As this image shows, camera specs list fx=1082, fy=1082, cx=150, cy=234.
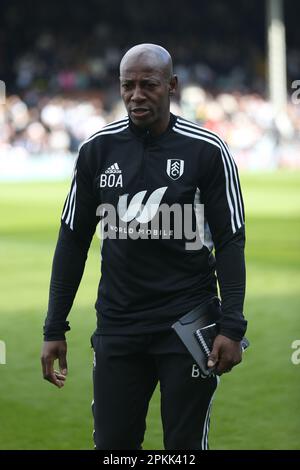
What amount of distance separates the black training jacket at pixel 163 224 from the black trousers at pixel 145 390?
8 cm

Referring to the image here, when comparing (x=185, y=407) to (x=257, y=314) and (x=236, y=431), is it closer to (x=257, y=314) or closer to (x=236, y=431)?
(x=236, y=431)

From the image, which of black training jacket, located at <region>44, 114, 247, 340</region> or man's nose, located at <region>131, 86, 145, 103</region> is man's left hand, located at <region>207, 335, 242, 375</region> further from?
man's nose, located at <region>131, 86, 145, 103</region>

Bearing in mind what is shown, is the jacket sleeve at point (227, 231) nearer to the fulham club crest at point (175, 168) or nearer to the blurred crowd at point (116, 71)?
the fulham club crest at point (175, 168)

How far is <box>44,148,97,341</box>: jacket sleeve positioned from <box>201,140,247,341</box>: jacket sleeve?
53cm

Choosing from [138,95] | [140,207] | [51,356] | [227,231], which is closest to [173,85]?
[138,95]

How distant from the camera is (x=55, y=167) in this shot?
3039cm

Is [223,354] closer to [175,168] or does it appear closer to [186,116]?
[175,168]

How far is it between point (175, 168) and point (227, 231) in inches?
12.6

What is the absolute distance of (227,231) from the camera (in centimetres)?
425

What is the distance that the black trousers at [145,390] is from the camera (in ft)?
13.8

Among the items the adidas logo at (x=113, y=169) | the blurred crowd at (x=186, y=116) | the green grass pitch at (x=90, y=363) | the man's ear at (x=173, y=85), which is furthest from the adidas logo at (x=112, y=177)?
the blurred crowd at (x=186, y=116)

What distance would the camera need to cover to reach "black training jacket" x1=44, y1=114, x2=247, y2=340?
421 cm
